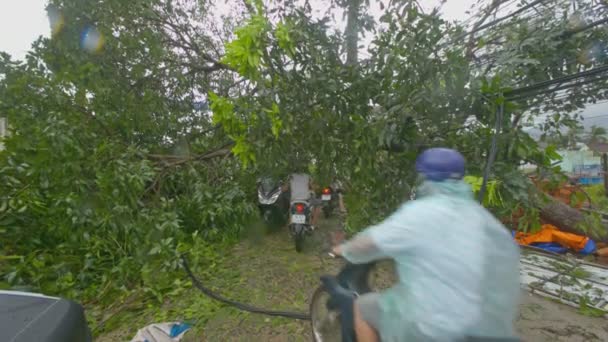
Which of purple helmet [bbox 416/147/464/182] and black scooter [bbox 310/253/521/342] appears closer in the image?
purple helmet [bbox 416/147/464/182]

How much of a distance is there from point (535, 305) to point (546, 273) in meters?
1.18

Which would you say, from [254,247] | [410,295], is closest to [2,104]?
[254,247]

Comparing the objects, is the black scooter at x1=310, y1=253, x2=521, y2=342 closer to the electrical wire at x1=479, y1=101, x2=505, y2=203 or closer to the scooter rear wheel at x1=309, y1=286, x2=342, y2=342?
the scooter rear wheel at x1=309, y1=286, x2=342, y2=342

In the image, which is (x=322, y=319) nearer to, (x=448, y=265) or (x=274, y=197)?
(x=448, y=265)

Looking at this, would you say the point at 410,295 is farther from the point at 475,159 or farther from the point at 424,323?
the point at 475,159

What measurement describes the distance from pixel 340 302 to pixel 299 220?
301 centimetres

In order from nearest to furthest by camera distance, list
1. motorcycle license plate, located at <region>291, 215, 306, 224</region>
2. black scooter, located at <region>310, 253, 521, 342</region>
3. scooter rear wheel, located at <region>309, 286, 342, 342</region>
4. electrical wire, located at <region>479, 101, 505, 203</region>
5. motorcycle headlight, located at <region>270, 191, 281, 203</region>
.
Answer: black scooter, located at <region>310, 253, 521, 342</region> < electrical wire, located at <region>479, 101, 505, 203</region> < scooter rear wheel, located at <region>309, 286, 342, 342</region> < motorcycle license plate, located at <region>291, 215, 306, 224</region> < motorcycle headlight, located at <region>270, 191, 281, 203</region>

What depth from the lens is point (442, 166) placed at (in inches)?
56.6

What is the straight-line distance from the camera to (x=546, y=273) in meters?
4.37

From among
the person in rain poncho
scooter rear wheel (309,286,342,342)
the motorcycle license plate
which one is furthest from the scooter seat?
the motorcycle license plate

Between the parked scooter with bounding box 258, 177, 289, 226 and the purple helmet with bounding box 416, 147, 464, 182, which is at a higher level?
the purple helmet with bounding box 416, 147, 464, 182

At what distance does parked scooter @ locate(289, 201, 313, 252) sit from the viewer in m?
4.92

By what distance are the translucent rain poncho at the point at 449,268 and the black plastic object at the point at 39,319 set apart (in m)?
1.79

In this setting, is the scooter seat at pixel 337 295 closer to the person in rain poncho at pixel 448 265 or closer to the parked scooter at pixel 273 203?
the person in rain poncho at pixel 448 265
